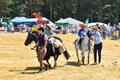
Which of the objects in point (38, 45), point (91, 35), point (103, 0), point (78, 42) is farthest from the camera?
point (103, 0)

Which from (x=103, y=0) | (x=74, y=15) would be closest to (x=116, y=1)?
(x=103, y=0)

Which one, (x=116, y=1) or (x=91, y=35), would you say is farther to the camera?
(x=116, y=1)

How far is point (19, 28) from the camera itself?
3662cm

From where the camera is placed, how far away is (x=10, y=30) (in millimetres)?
34938

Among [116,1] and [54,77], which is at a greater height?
[116,1]

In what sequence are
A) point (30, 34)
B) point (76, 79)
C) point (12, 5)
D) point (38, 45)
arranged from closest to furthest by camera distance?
point (76, 79), point (38, 45), point (30, 34), point (12, 5)

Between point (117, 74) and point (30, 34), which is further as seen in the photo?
point (30, 34)

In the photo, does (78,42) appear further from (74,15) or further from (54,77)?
(74,15)

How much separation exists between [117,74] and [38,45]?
375 cm

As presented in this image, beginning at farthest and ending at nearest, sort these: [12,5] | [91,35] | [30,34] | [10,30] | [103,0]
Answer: [103,0]
[12,5]
[10,30]
[91,35]
[30,34]

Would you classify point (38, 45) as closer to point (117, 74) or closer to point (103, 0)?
point (117, 74)

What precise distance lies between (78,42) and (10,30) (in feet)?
82.6

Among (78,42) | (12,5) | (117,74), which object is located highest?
(12,5)

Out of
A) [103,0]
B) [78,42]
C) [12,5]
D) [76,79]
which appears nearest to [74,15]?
[103,0]
